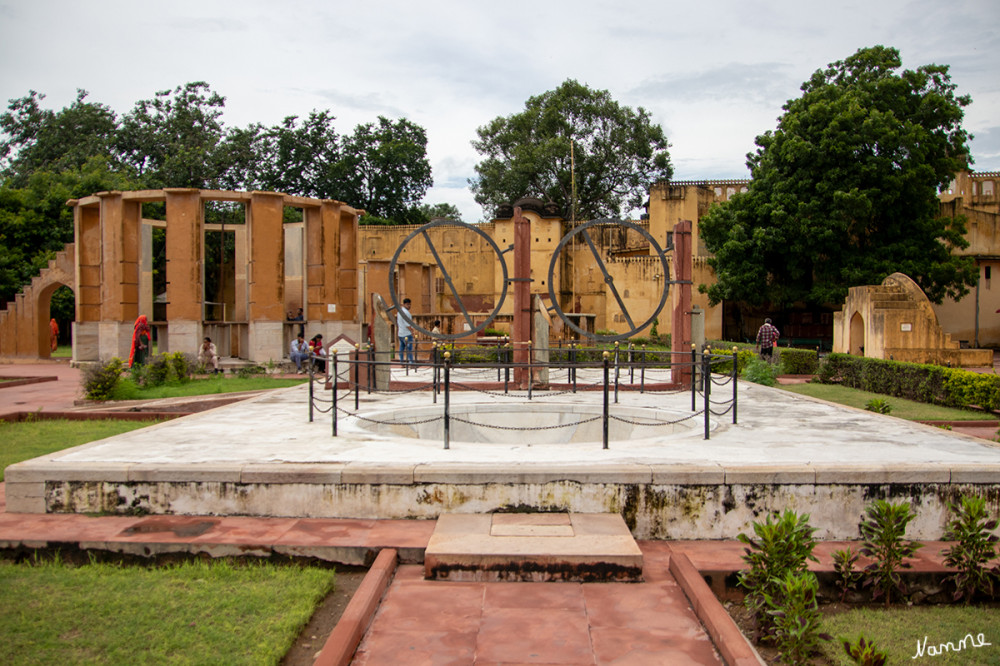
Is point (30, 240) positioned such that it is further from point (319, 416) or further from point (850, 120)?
point (850, 120)

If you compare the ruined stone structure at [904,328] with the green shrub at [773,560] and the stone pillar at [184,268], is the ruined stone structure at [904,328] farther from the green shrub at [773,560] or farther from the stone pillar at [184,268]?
the stone pillar at [184,268]

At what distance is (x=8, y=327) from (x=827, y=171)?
2609cm

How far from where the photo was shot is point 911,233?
78.8 feet

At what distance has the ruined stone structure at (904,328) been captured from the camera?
18672mm

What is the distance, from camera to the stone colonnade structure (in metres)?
18.6

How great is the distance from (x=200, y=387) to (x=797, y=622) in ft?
41.9

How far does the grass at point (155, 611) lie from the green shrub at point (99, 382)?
320 inches

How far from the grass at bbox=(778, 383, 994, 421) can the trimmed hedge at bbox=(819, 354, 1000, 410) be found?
0.66 ft

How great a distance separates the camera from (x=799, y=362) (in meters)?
18.5

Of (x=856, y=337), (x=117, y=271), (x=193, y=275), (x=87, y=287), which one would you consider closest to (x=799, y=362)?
(x=856, y=337)

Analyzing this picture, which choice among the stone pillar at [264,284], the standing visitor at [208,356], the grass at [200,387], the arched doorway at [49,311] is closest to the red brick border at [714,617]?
the grass at [200,387]

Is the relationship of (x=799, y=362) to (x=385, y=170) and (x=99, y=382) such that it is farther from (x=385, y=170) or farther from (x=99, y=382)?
(x=385, y=170)

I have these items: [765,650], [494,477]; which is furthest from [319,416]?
[765,650]

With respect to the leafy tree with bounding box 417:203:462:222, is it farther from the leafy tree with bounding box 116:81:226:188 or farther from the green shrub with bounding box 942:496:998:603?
the green shrub with bounding box 942:496:998:603
